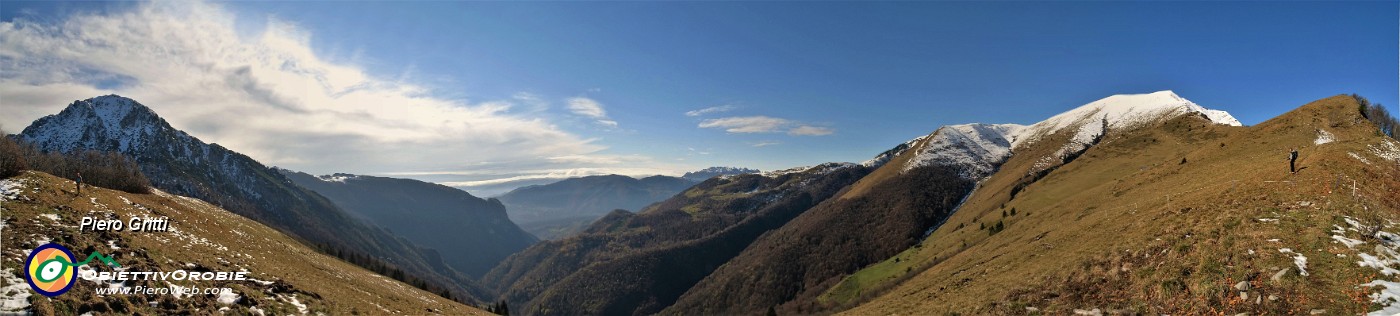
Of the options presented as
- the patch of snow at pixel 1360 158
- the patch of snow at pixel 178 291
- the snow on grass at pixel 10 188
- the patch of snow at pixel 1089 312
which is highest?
the patch of snow at pixel 1360 158

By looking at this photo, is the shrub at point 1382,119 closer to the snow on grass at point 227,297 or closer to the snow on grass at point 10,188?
the snow on grass at point 227,297

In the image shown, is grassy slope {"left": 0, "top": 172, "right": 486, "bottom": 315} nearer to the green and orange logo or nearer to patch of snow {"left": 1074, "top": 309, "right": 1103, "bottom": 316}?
the green and orange logo

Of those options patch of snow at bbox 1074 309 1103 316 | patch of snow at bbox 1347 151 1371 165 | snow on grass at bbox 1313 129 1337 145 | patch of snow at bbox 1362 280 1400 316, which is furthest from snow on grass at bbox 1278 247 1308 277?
snow on grass at bbox 1313 129 1337 145

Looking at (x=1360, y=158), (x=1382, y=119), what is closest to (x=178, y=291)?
(x=1360, y=158)

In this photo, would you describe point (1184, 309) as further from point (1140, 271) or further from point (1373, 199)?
point (1373, 199)

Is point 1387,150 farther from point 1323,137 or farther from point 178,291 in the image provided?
point 178,291

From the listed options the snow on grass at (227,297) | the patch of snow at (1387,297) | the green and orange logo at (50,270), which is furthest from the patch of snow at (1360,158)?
→ the green and orange logo at (50,270)
